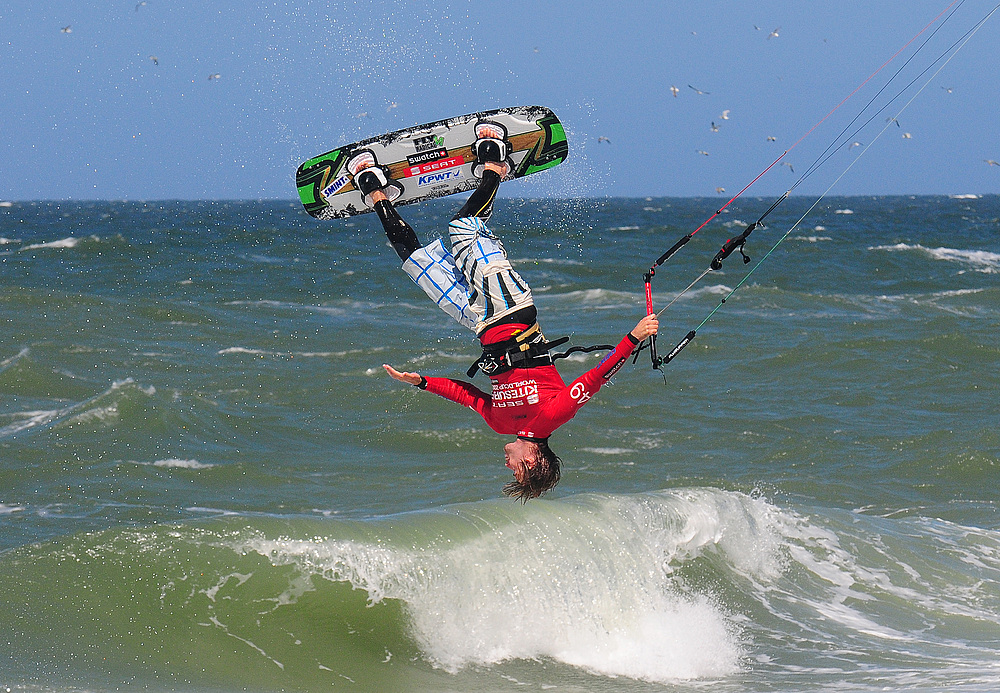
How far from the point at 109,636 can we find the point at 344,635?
145 centimetres

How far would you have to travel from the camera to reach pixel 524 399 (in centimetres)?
557

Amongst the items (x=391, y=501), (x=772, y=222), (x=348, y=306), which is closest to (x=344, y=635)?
(x=391, y=501)

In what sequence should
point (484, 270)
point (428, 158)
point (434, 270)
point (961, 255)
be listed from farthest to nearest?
point (961, 255) < point (428, 158) < point (434, 270) < point (484, 270)

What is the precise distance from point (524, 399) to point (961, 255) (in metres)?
29.6

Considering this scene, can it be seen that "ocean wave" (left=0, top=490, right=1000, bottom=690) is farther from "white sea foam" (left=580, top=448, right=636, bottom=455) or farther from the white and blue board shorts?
"white sea foam" (left=580, top=448, right=636, bottom=455)

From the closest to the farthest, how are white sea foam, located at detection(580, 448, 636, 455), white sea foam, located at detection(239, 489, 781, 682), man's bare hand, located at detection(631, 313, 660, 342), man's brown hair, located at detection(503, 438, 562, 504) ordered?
man's bare hand, located at detection(631, 313, 660, 342), man's brown hair, located at detection(503, 438, 562, 504), white sea foam, located at detection(239, 489, 781, 682), white sea foam, located at detection(580, 448, 636, 455)

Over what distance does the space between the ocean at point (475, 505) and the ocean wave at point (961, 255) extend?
9066 millimetres

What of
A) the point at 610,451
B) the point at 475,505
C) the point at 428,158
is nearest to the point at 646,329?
the point at 428,158

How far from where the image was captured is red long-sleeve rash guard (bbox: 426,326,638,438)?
5461 millimetres

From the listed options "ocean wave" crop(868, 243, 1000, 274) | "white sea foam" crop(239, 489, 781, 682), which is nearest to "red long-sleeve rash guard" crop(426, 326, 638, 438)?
"white sea foam" crop(239, 489, 781, 682)

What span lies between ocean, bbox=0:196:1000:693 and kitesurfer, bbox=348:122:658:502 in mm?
1466

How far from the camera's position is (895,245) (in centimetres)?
3347

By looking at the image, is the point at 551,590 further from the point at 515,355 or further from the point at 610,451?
the point at 610,451

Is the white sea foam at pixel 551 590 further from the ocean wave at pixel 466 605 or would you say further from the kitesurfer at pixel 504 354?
the kitesurfer at pixel 504 354
